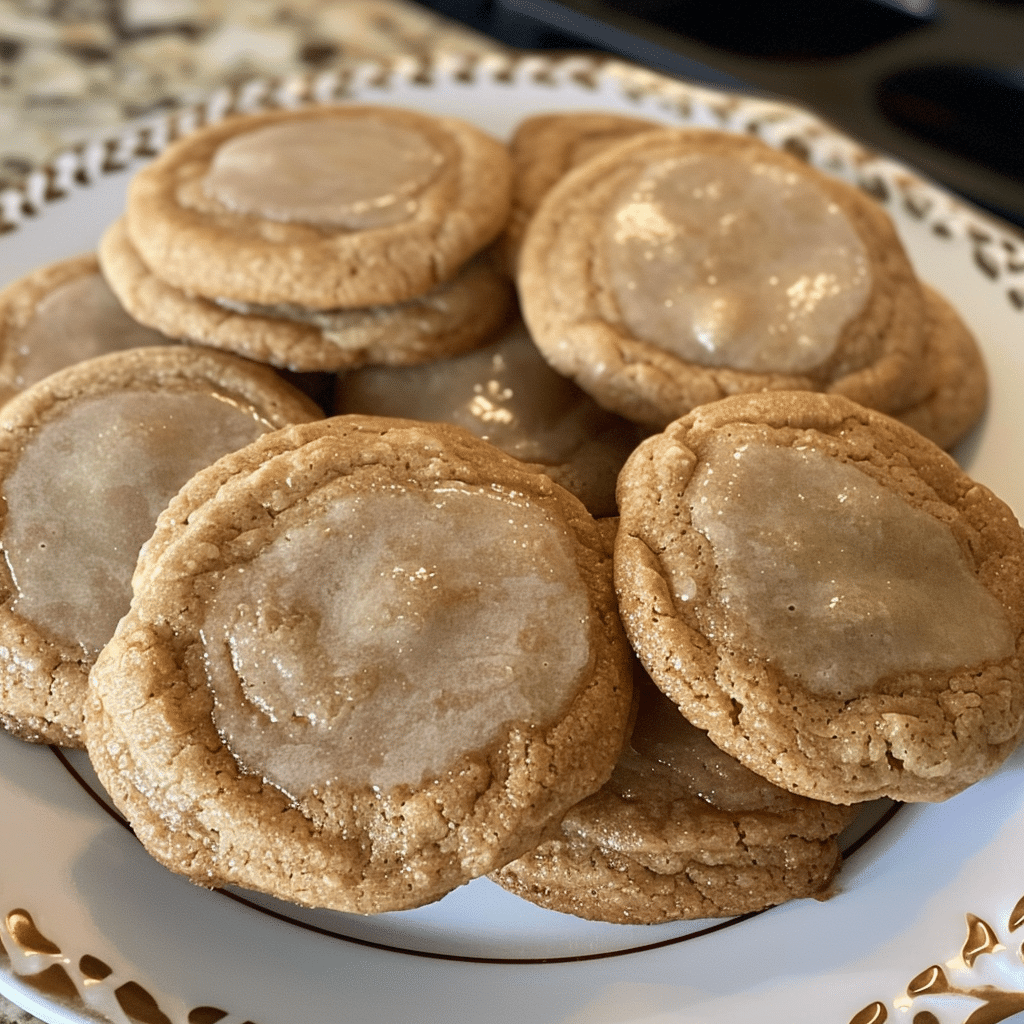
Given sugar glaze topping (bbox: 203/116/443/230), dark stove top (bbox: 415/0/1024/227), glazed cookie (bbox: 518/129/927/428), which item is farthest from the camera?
dark stove top (bbox: 415/0/1024/227)

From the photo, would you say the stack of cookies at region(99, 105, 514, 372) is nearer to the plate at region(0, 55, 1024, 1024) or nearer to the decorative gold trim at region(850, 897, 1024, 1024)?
the plate at region(0, 55, 1024, 1024)

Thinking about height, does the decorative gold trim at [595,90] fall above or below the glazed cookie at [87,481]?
above

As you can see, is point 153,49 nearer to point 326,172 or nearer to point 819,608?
point 326,172

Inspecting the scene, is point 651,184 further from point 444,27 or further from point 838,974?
point 444,27

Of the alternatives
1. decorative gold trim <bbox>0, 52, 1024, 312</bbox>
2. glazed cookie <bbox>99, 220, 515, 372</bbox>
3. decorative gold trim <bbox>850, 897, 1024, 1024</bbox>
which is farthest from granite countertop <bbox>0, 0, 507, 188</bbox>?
decorative gold trim <bbox>850, 897, 1024, 1024</bbox>

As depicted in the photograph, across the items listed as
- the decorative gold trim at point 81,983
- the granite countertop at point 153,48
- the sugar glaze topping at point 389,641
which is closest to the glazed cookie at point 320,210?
the sugar glaze topping at point 389,641

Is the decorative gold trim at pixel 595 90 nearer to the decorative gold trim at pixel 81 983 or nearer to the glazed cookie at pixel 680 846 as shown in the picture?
the glazed cookie at pixel 680 846

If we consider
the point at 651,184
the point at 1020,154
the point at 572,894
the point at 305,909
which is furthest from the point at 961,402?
the point at 1020,154
